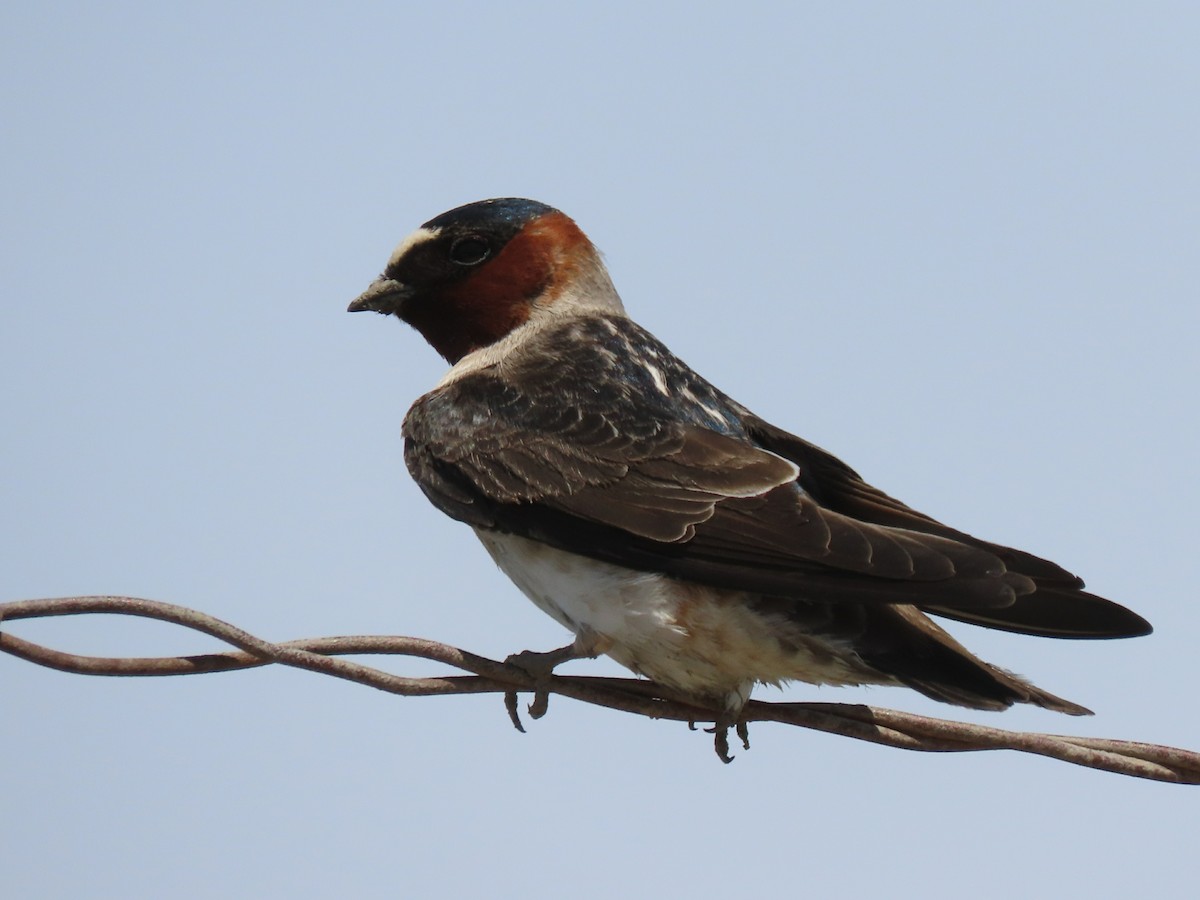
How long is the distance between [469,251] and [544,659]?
193 centimetres

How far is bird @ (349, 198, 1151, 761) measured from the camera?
3.49 meters

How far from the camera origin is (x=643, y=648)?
390 centimetres

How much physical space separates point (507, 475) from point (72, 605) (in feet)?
5.62

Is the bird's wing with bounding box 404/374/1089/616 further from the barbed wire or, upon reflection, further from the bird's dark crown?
the bird's dark crown

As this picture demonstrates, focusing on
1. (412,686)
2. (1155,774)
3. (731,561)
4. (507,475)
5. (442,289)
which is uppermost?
(442,289)

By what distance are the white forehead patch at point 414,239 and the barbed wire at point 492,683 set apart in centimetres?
208

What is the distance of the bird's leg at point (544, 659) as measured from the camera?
12.4 feet

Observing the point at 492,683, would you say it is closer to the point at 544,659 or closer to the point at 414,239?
the point at 544,659

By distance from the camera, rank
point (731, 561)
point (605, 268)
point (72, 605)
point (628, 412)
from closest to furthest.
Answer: point (72, 605), point (731, 561), point (628, 412), point (605, 268)

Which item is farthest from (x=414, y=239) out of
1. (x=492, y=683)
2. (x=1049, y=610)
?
(x=1049, y=610)

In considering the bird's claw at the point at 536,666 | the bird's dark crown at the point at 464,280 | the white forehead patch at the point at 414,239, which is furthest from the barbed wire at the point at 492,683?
the white forehead patch at the point at 414,239

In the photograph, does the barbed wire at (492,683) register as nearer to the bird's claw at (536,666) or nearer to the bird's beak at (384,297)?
the bird's claw at (536,666)

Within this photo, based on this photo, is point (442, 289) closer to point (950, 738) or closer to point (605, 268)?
point (605, 268)

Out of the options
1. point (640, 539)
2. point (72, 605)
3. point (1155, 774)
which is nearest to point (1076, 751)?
point (1155, 774)
